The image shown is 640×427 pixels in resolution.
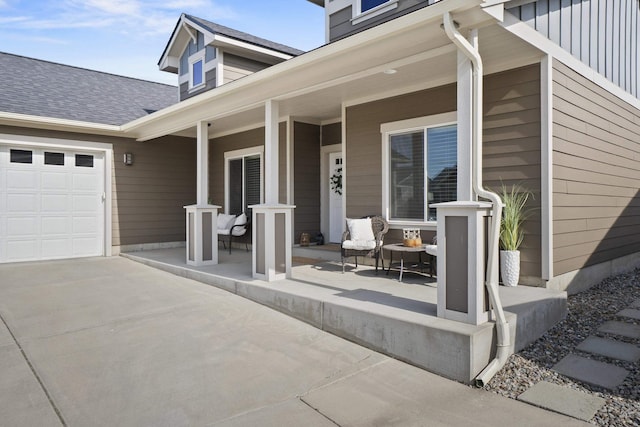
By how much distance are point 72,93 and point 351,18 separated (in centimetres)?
614

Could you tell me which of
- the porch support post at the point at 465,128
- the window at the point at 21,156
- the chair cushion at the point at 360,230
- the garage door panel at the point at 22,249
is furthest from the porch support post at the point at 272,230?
the window at the point at 21,156

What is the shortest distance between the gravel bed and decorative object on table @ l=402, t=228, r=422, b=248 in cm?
166

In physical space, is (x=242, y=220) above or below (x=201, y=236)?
above

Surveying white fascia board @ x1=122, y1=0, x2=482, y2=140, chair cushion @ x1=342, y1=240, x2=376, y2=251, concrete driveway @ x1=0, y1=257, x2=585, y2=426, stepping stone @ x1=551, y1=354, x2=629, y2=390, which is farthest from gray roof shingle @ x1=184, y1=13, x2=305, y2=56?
stepping stone @ x1=551, y1=354, x2=629, y2=390

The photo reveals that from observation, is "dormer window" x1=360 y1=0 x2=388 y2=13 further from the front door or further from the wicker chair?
the wicker chair

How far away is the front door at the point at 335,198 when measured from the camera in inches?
299

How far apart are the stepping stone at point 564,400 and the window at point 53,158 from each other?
324 inches

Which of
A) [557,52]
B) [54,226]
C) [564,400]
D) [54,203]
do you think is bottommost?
[564,400]

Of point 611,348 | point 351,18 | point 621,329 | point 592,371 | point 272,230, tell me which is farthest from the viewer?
point 351,18

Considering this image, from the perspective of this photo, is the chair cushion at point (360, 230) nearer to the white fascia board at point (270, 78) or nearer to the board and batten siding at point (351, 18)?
the white fascia board at point (270, 78)

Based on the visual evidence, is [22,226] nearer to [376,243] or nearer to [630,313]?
[376,243]

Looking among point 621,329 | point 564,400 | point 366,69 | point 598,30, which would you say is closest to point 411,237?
point 366,69

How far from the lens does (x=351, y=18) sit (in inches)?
246

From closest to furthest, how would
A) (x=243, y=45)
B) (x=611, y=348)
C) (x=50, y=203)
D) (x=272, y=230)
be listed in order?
(x=611, y=348) → (x=272, y=230) → (x=50, y=203) → (x=243, y=45)
